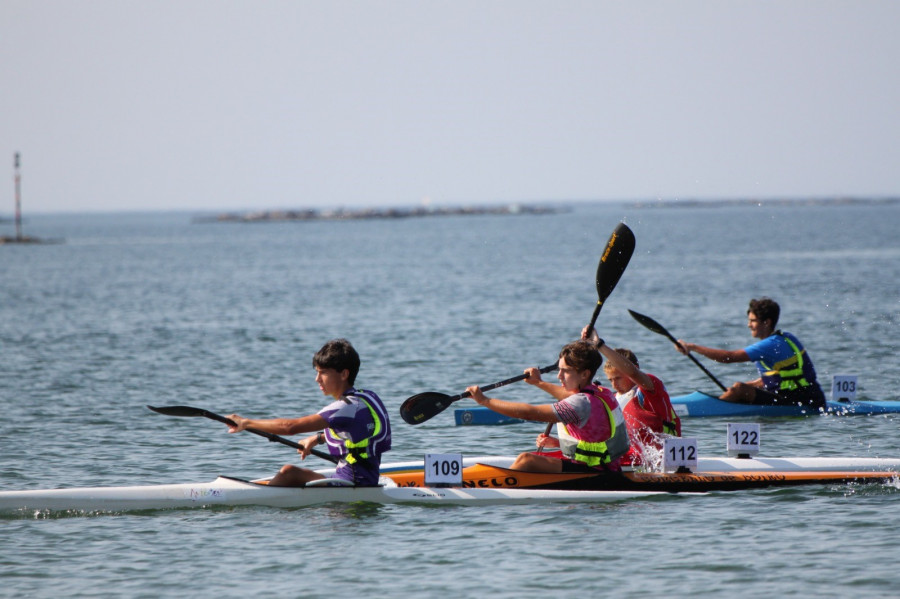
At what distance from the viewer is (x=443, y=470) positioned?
32.7 ft

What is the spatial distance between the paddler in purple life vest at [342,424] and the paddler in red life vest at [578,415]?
920mm

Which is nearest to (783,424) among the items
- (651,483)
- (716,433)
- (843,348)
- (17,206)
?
(716,433)

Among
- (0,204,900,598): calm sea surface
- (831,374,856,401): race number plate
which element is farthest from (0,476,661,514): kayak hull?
(831,374,856,401): race number plate

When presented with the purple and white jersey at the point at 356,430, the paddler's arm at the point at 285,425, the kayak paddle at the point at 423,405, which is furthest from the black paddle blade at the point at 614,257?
the paddler's arm at the point at 285,425

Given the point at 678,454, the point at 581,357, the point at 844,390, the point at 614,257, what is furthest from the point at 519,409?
the point at 844,390

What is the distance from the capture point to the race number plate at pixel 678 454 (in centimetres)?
1033

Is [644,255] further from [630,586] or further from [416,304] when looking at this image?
[630,586]

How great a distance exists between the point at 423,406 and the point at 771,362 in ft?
19.7

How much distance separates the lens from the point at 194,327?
30.4 m

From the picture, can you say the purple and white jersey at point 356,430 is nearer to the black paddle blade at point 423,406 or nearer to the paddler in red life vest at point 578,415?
the paddler in red life vest at point 578,415

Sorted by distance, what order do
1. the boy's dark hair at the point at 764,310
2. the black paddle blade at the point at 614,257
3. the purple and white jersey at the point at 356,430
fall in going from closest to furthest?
the purple and white jersey at the point at 356,430
the black paddle blade at the point at 614,257
the boy's dark hair at the point at 764,310

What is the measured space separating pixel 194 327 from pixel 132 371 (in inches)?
352

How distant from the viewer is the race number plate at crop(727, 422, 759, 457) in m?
11.0

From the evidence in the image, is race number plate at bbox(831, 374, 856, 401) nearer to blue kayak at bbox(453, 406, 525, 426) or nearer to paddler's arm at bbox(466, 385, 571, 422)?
blue kayak at bbox(453, 406, 525, 426)
